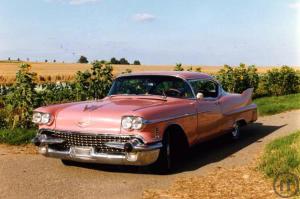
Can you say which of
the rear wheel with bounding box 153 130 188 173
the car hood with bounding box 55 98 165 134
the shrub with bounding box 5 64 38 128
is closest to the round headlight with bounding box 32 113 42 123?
the car hood with bounding box 55 98 165 134

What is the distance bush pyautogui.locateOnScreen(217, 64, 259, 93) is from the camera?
60.7 ft

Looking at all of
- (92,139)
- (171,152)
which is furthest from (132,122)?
(171,152)

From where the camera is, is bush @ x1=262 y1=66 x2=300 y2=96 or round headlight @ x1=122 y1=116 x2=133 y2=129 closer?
round headlight @ x1=122 y1=116 x2=133 y2=129

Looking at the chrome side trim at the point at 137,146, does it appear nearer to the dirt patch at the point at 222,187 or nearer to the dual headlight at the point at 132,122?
the dual headlight at the point at 132,122

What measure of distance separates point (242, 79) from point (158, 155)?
12881 mm

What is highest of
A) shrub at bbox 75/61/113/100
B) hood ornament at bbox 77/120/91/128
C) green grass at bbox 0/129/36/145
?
shrub at bbox 75/61/113/100

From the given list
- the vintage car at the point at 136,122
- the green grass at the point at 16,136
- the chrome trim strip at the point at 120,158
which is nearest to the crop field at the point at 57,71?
the green grass at the point at 16,136

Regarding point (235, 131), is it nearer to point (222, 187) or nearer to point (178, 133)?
point (178, 133)

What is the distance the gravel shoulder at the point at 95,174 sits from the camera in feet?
19.7

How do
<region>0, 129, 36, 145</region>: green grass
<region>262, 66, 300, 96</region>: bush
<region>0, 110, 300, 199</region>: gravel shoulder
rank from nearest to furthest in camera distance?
<region>0, 110, 300, 199</region>: gravel shoulder → <region>0, 129, 36, 145</region>: green grass → <region>262, 66, 300, 96</region>: bush

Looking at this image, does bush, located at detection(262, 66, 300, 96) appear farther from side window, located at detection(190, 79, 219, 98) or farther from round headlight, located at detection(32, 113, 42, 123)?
round headlight, located at detection(32, 113, 42, 123)

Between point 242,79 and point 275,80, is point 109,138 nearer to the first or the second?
point 242,79

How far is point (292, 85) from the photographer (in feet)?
70.2

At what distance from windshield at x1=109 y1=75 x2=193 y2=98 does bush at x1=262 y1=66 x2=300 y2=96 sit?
1303 cm
